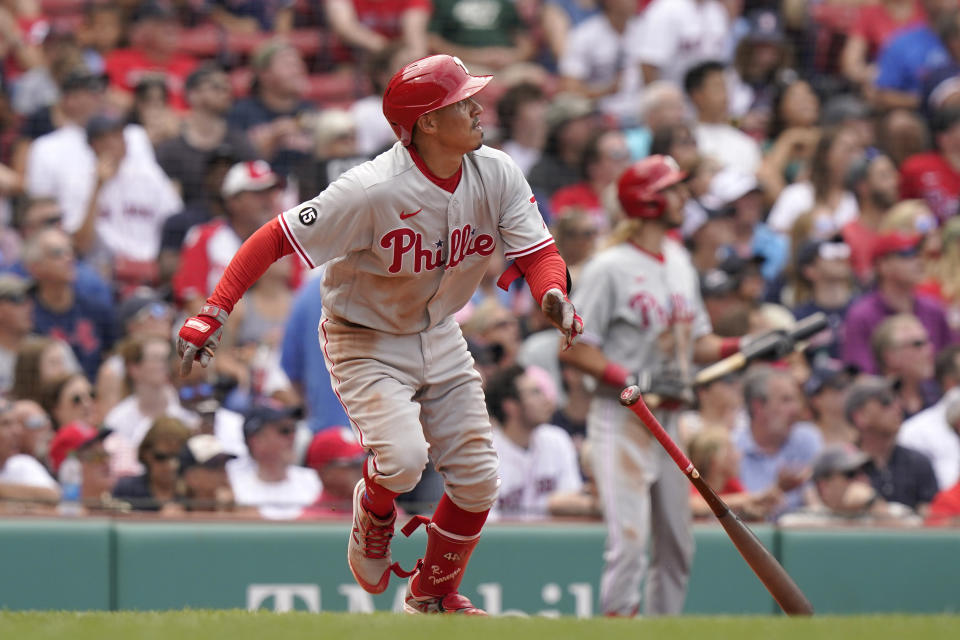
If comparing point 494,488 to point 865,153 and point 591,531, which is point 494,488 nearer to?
point 591,531

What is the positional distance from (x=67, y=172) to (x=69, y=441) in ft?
7.98

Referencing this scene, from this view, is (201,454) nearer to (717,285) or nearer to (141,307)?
(141,307)

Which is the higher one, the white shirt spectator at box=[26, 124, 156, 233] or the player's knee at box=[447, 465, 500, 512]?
the white shirt spectator at box=[26, 124, 156, 233]

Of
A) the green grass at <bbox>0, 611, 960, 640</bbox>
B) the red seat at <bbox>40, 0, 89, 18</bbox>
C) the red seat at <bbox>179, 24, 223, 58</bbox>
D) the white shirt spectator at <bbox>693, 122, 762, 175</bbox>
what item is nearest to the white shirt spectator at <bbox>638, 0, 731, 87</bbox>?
the white shirt spectator at <bbox>693, 122, 762, 175</bbox>

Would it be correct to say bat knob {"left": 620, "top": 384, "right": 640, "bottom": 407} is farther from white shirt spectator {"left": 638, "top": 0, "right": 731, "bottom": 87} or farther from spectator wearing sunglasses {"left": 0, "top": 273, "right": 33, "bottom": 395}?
white shirt spectator {"left": 638, "top": 0, "right": 731, "bottom": 87}

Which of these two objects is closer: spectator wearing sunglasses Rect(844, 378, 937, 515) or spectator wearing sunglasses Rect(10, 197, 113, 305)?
spectator wearing sunglasses Rect(844, 378, 937, 515)

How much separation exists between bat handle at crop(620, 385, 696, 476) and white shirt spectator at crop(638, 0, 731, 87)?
257 inches

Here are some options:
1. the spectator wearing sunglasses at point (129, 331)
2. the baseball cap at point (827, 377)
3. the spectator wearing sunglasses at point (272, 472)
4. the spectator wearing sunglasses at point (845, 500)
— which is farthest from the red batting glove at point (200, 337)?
the baseball cap at point (827, 377)

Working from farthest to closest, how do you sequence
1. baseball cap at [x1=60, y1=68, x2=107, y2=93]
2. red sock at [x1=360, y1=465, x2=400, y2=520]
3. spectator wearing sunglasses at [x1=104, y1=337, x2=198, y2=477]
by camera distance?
1. baseball cap at [x1=60, y1=68, x2=107, y2=93]
2. spectator wearing sunglasses at [x1=104, y1=337, x2=198, y2=477]
3. red sock at [x1=360, y1=465, x2=400, y2=520]

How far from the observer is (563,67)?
11633 mm

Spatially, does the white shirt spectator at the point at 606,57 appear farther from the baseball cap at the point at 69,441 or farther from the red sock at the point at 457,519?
the red sock at the point at 457,519

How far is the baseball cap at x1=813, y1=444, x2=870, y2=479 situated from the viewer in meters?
7.77

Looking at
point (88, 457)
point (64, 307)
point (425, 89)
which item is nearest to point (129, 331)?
point (64, 307)

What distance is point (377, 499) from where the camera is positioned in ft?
17.1
